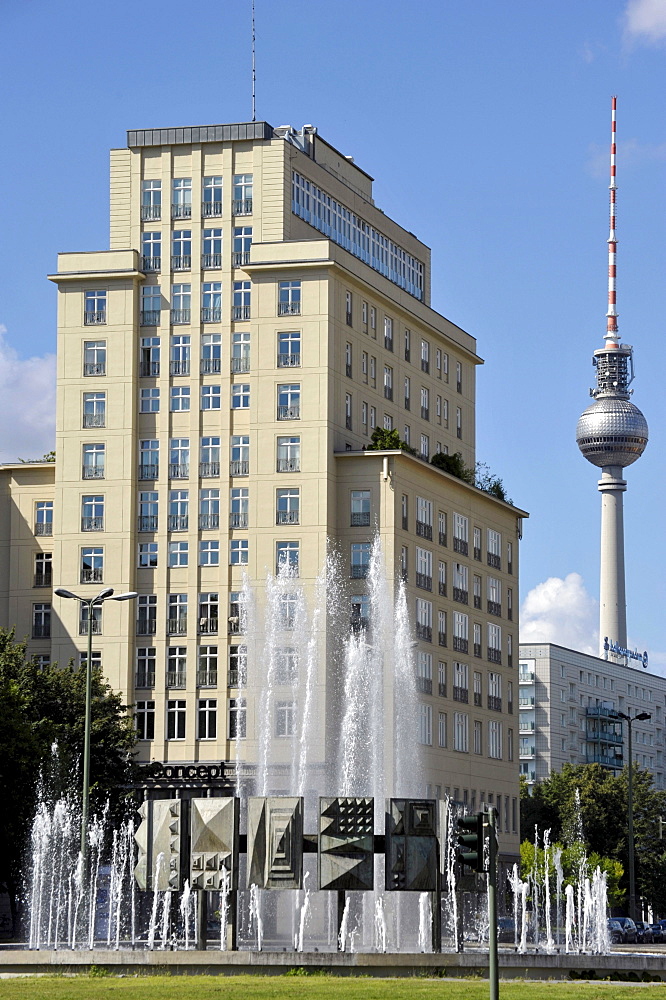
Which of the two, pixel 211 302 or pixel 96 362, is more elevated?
pixel 211 302

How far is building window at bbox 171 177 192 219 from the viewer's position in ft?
290

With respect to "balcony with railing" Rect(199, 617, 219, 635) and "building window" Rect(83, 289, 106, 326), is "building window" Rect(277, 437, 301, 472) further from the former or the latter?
"building window" Rect(83, 289, 106, 326)

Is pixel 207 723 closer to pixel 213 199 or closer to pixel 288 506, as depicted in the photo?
pixel 288 506

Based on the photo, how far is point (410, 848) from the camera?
4119 cm

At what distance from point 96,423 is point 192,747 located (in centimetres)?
1559

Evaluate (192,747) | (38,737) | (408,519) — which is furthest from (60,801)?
(408,519)

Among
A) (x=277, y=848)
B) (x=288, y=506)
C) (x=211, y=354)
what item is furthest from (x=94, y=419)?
(x=277, y=848)

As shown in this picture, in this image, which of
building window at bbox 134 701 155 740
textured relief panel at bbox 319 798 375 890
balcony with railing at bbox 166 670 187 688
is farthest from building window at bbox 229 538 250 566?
textured relief panel at bbox 319 798 375 890

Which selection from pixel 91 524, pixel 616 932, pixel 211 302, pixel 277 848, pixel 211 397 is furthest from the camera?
pixel 211 302

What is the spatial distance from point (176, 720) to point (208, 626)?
14.6 ft

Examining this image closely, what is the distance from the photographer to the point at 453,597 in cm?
8981

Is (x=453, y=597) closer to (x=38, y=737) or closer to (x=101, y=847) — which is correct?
(x=101, y=847)

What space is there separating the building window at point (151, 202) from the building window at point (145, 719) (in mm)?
22722

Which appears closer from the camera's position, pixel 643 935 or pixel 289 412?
pixel 643 935
